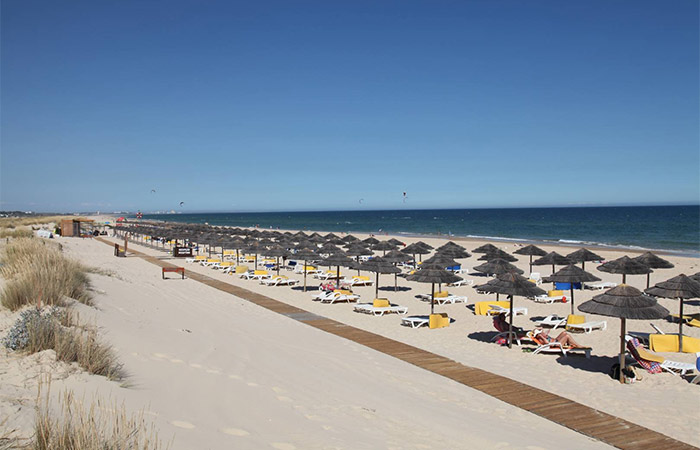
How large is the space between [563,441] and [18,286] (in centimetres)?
784

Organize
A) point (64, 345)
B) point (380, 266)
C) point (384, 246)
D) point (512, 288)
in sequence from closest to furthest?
point (64, 345), point (512, 288), point (380, 266), point (384, 246)

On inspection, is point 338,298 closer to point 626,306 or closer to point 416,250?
point 416,250

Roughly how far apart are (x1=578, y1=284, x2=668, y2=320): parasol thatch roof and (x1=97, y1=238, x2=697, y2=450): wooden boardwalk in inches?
81.3

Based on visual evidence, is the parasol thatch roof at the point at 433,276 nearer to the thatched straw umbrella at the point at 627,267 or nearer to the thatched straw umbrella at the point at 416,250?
the thatched straw umbrella at the point at 627,267

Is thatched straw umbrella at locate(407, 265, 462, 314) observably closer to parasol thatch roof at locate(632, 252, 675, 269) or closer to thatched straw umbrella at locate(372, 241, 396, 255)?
parasol thatch roof at locate(632, 252, 675, 269)

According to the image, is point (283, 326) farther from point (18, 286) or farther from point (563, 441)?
point (563, 441)

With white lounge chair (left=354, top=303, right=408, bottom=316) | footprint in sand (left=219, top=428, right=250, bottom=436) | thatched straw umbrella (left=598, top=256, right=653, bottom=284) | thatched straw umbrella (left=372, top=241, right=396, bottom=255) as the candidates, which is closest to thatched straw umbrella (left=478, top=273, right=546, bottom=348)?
white lounge chair (left=354, top=303, right=408, bottom=316)

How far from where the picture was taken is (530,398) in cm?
754

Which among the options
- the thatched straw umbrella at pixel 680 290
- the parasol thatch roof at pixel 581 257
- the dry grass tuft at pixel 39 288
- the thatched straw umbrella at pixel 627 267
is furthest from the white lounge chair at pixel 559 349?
the dry grass tuft at pixel 39 288

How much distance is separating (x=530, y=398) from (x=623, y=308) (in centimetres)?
269

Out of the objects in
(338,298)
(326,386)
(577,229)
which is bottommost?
(338,298)

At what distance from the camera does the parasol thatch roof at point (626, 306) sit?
341 inches

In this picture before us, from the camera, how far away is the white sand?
16.0ft

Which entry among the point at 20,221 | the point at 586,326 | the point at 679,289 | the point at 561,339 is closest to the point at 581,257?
the point at 586,326
